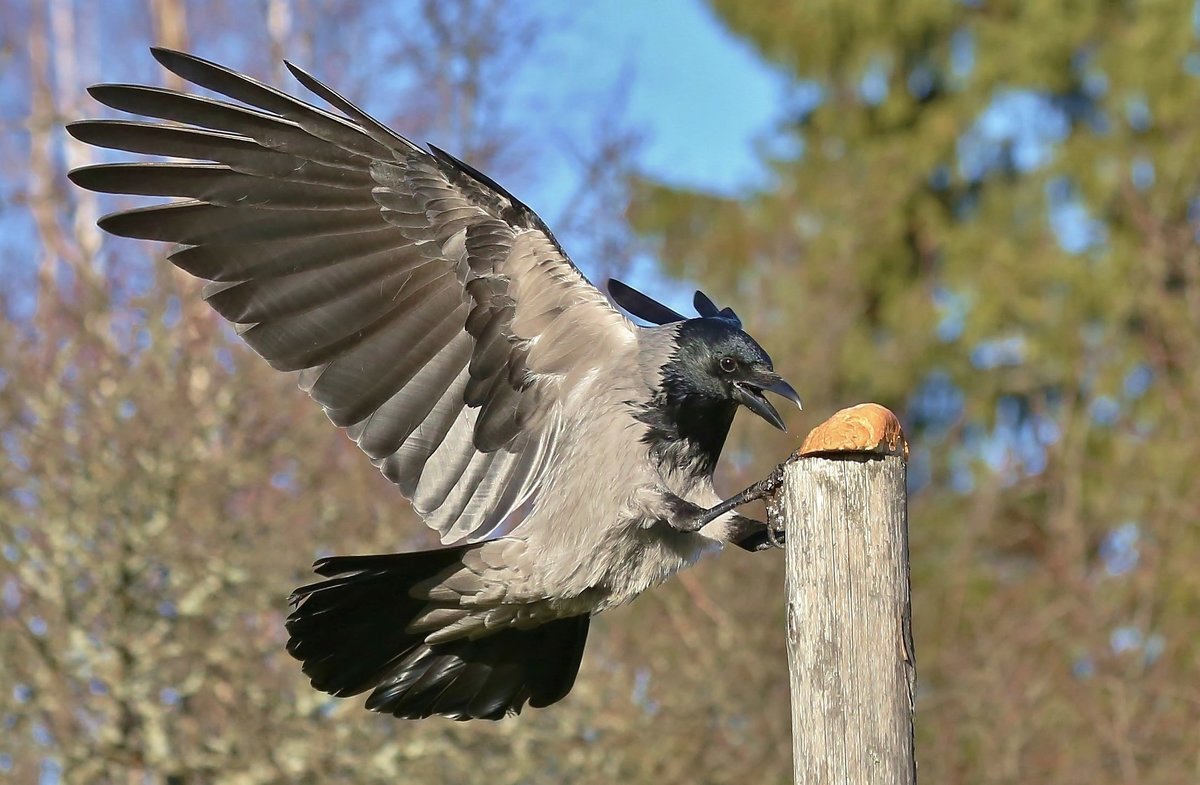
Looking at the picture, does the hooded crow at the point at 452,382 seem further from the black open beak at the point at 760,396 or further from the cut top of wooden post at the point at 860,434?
the cut top of wooden post at the point at 860,434

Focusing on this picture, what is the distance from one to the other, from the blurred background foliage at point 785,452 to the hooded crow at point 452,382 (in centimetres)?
200

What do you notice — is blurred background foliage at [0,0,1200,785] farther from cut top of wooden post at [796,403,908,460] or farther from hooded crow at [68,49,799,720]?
cut top of wooden post at [796,403,908,460]

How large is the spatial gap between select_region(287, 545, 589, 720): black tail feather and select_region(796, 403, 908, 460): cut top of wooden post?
1428mm

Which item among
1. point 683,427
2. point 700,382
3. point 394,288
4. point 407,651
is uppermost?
point 394,288

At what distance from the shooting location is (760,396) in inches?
165

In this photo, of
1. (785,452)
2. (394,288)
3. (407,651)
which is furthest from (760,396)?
(785,452)

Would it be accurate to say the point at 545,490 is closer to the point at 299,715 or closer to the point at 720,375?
the point at 720,375

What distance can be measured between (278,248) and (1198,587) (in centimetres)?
612

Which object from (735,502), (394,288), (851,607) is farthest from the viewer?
(394,288)

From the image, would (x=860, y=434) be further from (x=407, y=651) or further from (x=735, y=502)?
(x=407, y=651)

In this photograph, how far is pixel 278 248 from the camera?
14.1 ft

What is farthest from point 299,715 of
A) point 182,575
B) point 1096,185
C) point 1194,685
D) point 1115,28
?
point 1115,28

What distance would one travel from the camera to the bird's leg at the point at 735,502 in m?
3.69

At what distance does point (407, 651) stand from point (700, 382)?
3.73 feet
